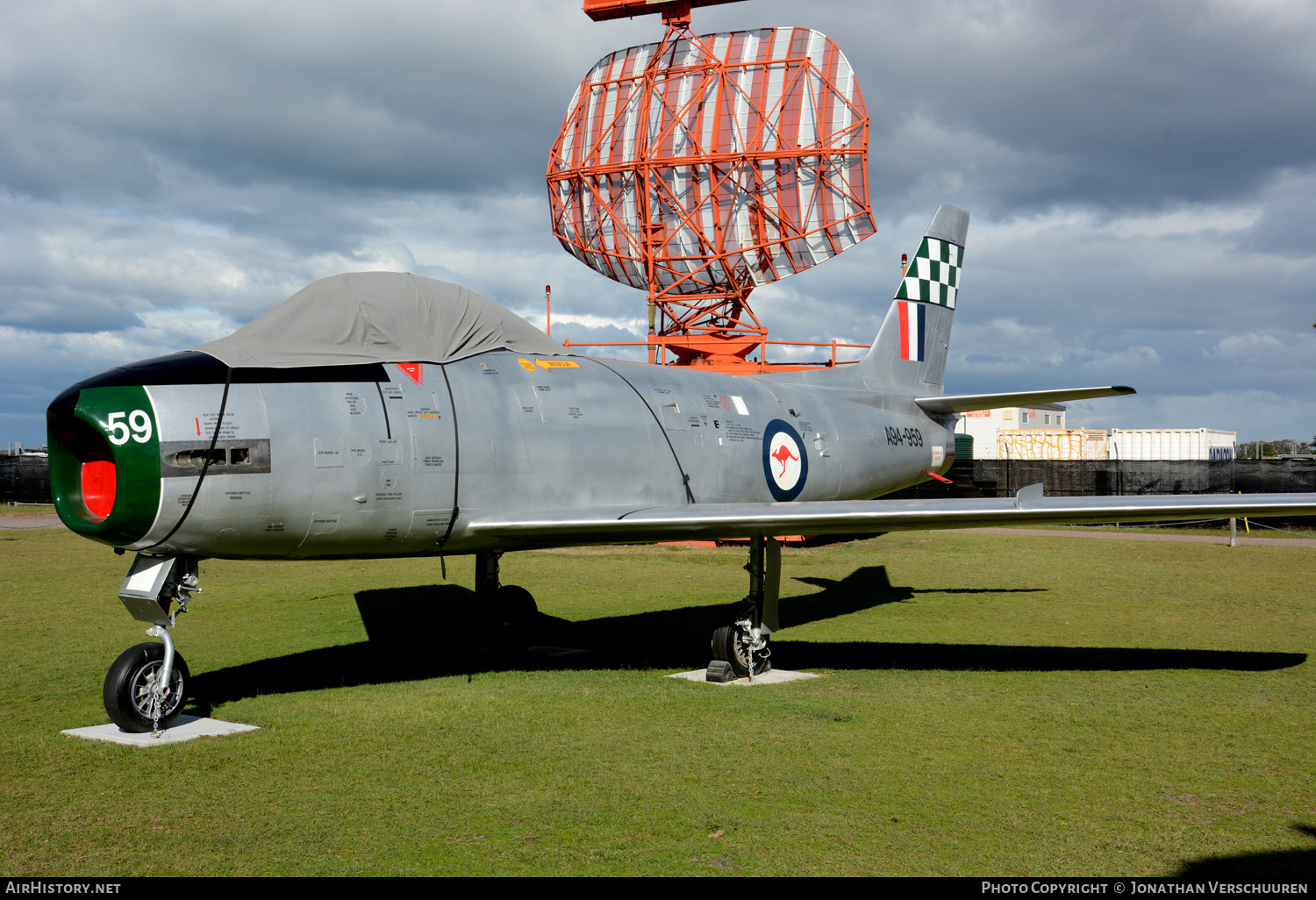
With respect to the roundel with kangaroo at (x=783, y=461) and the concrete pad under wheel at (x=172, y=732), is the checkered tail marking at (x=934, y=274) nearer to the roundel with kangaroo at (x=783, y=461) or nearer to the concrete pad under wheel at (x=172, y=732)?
the roundel with kangaroo at (x=783, y=461)

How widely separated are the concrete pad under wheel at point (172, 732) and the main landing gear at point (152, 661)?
0.25ft

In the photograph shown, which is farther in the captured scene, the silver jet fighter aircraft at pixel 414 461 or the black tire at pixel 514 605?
the black tire at pixel 514 605

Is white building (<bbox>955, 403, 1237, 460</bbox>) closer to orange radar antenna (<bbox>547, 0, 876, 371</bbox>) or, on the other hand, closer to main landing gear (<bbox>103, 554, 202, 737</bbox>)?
orange radar antenna (<bbox>547, 0, 876, 371</bbox>)

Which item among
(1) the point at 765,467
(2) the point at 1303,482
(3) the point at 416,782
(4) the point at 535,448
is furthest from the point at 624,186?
(2) the point at 1303,482

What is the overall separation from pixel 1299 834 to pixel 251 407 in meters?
7.60

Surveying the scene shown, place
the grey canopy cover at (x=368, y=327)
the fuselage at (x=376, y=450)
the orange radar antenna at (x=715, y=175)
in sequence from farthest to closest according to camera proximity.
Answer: the orange radar antenna at (x=715, y=175) < the grey canopy cover at (x=368, y=327) < the fuselage at (x=376, y=450)

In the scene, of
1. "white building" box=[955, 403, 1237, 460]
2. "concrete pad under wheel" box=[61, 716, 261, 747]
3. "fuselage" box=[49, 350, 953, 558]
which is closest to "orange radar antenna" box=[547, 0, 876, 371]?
"fuselage" box=[49, 350, 953, 558]

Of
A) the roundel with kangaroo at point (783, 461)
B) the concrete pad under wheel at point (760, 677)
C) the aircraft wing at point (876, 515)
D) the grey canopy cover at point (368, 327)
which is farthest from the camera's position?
the roundel with kangaroo at point (783, 461)

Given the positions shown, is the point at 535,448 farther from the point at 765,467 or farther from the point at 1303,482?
the point at 1303,482

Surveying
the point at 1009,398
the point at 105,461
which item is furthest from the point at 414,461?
the point at 1009,398

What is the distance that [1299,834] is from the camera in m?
5.27

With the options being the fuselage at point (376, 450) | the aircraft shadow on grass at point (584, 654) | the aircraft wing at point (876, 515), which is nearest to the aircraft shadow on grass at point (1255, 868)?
the aircraft wing at point (876, 515)

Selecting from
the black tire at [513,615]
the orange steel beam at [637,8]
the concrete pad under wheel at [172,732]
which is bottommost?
the concrete pad under wheel at [172,732]

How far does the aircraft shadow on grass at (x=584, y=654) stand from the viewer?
953 centimetres
